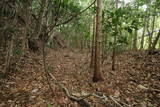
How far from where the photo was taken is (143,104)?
12.3 ft

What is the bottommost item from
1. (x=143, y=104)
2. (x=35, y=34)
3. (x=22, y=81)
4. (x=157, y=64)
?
(x=143, y=104)

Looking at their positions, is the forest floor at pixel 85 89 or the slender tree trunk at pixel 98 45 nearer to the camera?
the forest floor at pixel 85 89

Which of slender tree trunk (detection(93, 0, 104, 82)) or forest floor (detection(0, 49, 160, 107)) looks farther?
slender tree trunk (detection(93, 0, 104, 82))

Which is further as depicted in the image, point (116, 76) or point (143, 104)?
→ point (116, 76)

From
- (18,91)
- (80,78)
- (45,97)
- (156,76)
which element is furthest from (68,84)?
(156,76)

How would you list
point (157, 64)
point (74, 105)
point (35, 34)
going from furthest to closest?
1. point (35, 34)
2. point (157, 64)
3. point (74, 105)

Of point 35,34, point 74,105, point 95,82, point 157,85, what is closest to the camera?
point 74,105

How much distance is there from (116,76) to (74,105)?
3075 millimetres

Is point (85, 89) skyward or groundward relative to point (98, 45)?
groundward

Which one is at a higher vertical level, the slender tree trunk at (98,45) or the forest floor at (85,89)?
the slender tree trunk at (98,45)

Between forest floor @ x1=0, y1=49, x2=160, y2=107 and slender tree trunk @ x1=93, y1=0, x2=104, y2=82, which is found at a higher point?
slender tree trunk @ x1=93, y1=0, x2=104, y2=82

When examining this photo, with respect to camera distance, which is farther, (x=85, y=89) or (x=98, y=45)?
(x=98, y=45)

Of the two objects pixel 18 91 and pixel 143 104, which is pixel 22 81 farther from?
pixel 143 104

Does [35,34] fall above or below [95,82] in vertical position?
above
